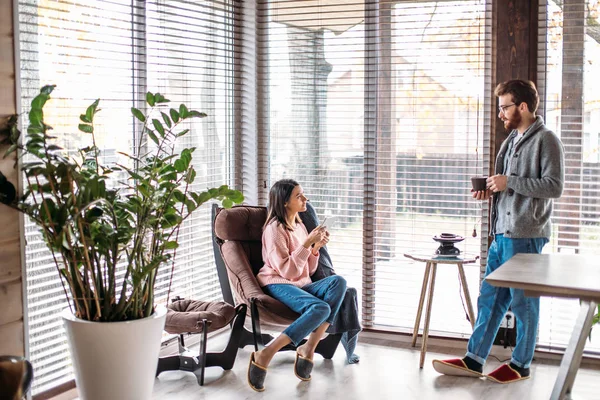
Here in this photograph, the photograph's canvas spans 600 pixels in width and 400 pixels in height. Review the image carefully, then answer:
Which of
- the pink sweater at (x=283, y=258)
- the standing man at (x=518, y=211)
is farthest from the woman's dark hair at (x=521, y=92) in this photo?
the pink sweater at (x=283, y=258)

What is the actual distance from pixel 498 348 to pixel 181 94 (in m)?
2.36

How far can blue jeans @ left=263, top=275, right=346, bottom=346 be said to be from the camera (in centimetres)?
389

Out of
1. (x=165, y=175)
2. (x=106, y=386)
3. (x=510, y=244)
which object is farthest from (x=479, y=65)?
(x=106, y=386)

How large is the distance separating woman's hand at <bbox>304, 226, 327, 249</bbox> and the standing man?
0.84 m

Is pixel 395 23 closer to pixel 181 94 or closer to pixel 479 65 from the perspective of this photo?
pixel 479 65

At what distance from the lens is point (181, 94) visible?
14.4ft

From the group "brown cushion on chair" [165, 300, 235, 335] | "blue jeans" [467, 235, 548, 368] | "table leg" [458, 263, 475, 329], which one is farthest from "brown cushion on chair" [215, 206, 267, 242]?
"blue jeans" [467, 235, 548, 368]

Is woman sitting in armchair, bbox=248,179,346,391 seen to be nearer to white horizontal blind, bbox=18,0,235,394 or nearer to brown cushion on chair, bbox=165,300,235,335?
brown cushion on chair, bbox=165,300,235,335

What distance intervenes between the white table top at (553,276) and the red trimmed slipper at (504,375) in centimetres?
94

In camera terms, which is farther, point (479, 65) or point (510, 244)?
point (479, 65)

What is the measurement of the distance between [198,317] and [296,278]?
0.63 metres

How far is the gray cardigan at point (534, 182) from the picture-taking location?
3795mm

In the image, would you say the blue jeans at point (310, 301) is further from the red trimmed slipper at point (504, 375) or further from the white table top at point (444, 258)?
the red trimmed slipper at point (504, 375)

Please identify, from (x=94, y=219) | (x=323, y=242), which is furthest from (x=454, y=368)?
(x=94, y=219)
